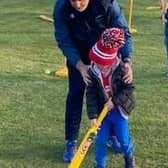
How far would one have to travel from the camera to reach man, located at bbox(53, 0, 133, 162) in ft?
12.3

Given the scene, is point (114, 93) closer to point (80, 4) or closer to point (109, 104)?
point (109, 104)

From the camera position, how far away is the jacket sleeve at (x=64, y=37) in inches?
152

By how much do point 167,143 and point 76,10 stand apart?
1574 millimetres

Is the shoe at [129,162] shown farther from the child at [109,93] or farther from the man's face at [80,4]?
the man's face at [80,4]

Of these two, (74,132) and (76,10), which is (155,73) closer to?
(74,132)

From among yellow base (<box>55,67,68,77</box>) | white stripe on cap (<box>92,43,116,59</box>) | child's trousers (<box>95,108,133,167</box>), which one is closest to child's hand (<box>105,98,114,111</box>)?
child's trousers (<box>95,108,133,167</box>)

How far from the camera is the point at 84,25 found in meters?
3.83

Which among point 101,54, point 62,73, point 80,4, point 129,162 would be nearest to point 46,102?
point 62,73

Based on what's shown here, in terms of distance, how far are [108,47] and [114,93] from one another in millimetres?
509

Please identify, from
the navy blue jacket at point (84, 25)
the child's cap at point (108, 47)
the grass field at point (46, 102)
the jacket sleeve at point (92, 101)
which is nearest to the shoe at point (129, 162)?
the grass field at point (46, 102)

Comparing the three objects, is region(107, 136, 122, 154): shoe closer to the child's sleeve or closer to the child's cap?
the child's sleeve

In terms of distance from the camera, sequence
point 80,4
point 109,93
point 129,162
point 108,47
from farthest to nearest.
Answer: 1. point 129,162
2. point 109,93
3. point 80,4
4. point 108,47

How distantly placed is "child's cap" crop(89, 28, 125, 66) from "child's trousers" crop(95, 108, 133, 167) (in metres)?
0.54

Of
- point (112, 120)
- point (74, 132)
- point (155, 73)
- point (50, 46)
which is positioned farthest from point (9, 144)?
point (50, 46)
